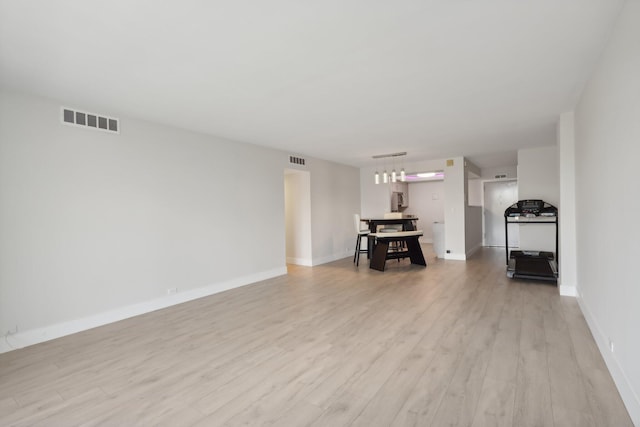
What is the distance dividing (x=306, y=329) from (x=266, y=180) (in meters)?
3.16

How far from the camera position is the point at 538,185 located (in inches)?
242

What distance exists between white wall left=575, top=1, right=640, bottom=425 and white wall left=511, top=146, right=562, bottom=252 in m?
3.38

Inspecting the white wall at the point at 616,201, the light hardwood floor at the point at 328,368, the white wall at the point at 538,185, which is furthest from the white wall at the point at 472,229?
the white wall at the point at 616,201

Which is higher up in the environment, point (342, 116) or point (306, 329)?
point (342, 116)

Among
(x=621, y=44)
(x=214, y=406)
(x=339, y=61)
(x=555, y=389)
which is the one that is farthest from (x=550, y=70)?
(x=214, y=406)

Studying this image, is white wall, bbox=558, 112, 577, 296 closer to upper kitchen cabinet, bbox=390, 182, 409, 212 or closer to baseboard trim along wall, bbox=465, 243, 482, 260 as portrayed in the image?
baseboard trim along wall, bbox=465, 243, 482, 260

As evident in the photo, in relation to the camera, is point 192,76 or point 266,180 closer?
point 192,76

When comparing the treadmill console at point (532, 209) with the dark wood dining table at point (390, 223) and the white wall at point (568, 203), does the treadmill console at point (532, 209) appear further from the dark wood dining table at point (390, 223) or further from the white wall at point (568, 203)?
the dark wood dining table at point (390, 223)

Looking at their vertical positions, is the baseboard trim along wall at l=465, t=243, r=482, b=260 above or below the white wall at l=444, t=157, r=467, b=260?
below

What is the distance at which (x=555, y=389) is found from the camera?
208 centimetres

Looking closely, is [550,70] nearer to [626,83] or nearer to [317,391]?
[626,83]

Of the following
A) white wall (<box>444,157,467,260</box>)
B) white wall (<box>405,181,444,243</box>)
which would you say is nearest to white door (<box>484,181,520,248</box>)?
white wall (<box>405,181,444,243</box>)

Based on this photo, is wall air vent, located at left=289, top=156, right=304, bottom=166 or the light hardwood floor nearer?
the light hardwood floor

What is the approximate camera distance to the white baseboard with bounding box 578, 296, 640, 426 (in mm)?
1747
